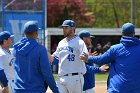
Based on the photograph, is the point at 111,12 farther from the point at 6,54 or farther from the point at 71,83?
the point at 6,54

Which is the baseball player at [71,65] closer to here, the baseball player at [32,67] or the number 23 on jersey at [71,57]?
the number 23 on jersey at [71,57]

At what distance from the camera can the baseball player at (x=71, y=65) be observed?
11.0 m

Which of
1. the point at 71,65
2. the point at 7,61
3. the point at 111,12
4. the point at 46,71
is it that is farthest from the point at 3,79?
the point at 111,12

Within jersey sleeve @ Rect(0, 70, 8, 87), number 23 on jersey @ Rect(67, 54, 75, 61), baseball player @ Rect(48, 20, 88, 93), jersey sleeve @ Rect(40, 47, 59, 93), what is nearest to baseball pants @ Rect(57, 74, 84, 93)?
baseball player @ Rect(48, 20, 88, 93)

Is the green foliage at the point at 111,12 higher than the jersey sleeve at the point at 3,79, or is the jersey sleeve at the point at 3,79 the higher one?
the jersey sleeve at the point at 3,79

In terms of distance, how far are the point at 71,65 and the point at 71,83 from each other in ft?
1.30

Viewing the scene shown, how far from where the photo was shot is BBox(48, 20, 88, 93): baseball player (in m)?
11.0

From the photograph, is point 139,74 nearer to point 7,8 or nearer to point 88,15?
point 7,8

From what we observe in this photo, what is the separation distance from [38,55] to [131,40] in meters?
1.64

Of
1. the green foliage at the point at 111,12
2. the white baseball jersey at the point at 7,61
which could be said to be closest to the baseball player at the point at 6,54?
the white baseball jersey at the point at 7,61

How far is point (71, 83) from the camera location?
11039 mm

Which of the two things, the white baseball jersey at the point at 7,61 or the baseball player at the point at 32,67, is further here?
the white baseball jersey at the point at 7,61

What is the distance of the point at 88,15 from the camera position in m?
51.3

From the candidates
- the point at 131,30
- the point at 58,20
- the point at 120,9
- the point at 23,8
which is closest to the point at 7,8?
the point at 23,8
